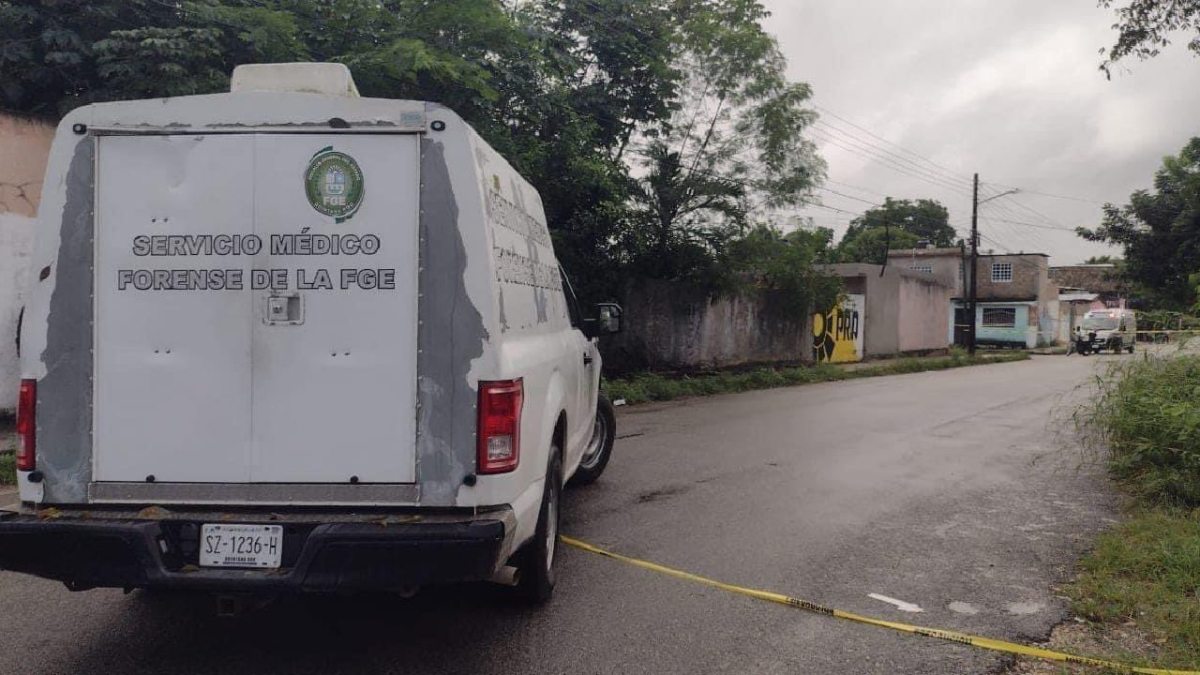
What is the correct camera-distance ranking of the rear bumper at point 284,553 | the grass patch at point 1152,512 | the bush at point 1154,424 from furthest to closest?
the bush at point 1154,424, the grass patch at point 1152,512, the rear bumper at point 284,553

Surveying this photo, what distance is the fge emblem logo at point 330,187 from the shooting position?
141 inches

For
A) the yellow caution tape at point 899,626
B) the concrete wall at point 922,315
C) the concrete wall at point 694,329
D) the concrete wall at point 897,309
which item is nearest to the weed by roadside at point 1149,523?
the yellow caution tape at point 899,626

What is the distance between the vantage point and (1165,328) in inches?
332

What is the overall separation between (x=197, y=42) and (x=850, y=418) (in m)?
9.79

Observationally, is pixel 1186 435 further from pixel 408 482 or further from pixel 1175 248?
pixel 1175 248

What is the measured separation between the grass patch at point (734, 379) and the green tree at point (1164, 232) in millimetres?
6860

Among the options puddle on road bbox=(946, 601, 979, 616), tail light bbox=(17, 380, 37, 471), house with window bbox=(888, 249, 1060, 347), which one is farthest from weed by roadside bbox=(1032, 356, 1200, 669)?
house with window bbox=(888, 249, 1060, 347)

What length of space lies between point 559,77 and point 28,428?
11.9 m

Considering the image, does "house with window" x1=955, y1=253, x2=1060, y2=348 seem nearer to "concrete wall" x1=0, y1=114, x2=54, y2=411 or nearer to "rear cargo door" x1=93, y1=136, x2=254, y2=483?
"concrete wall" x1=0, y1=114, x2=54, y2=411

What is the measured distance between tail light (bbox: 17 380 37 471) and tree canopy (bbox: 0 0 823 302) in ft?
22.2

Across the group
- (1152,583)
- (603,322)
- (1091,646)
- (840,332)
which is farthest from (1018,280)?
(1091,646)

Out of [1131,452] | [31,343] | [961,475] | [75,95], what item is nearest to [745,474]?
[961,475]

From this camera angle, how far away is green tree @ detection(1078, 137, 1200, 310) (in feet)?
83.8

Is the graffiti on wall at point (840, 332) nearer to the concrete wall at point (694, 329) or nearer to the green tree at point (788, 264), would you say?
the green tree at point (788, 264)
